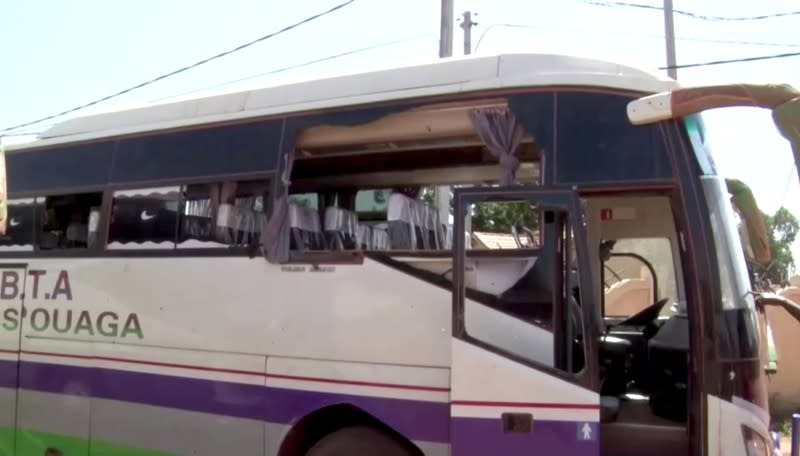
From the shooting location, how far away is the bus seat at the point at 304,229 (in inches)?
225

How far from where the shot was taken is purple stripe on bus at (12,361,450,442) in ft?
16.4

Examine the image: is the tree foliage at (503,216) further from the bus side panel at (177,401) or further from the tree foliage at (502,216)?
the bus side panel at (177,401)

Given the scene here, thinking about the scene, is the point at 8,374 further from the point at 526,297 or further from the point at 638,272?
the point at 638,272

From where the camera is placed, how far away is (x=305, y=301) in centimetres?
542

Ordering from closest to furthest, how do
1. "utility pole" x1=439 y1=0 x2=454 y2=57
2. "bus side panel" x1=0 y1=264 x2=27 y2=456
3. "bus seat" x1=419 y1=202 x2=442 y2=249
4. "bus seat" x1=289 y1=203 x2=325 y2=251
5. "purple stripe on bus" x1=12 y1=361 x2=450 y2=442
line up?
"purple stripe on bus" x1=12 y1=361 x2=450 y2=442
"bus seat" x1=289 y1=203 x2=325 y2=251
"bus seat" x1=419 y1=202 x2=442 y2=249
"bus side panel" x1=0 y1=264 x2=27 y2=456
"utility pole" x1=439 y1=0 x2=454 y2=57

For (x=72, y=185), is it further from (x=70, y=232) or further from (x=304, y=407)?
(x=304, y=407)

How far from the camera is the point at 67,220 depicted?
6.97 meters

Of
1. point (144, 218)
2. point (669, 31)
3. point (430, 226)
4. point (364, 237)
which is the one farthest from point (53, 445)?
point (669, 31)

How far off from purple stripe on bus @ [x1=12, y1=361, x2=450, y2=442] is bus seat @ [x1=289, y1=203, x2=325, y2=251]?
1.01 m

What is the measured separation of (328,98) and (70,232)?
271 cm

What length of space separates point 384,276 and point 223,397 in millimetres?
1529

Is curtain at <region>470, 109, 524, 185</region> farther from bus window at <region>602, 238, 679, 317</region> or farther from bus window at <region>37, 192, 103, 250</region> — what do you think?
bus window at <region>37, 192, 103, 250</region>

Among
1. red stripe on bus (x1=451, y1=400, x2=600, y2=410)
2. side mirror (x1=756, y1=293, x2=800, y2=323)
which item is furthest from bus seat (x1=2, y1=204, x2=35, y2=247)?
side mirror (x1=756, y1=293, x2=800, y2=323)

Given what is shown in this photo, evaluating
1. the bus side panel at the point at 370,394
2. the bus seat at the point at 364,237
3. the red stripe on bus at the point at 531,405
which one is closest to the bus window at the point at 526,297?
the red stripe on bus at the point at 531,405
